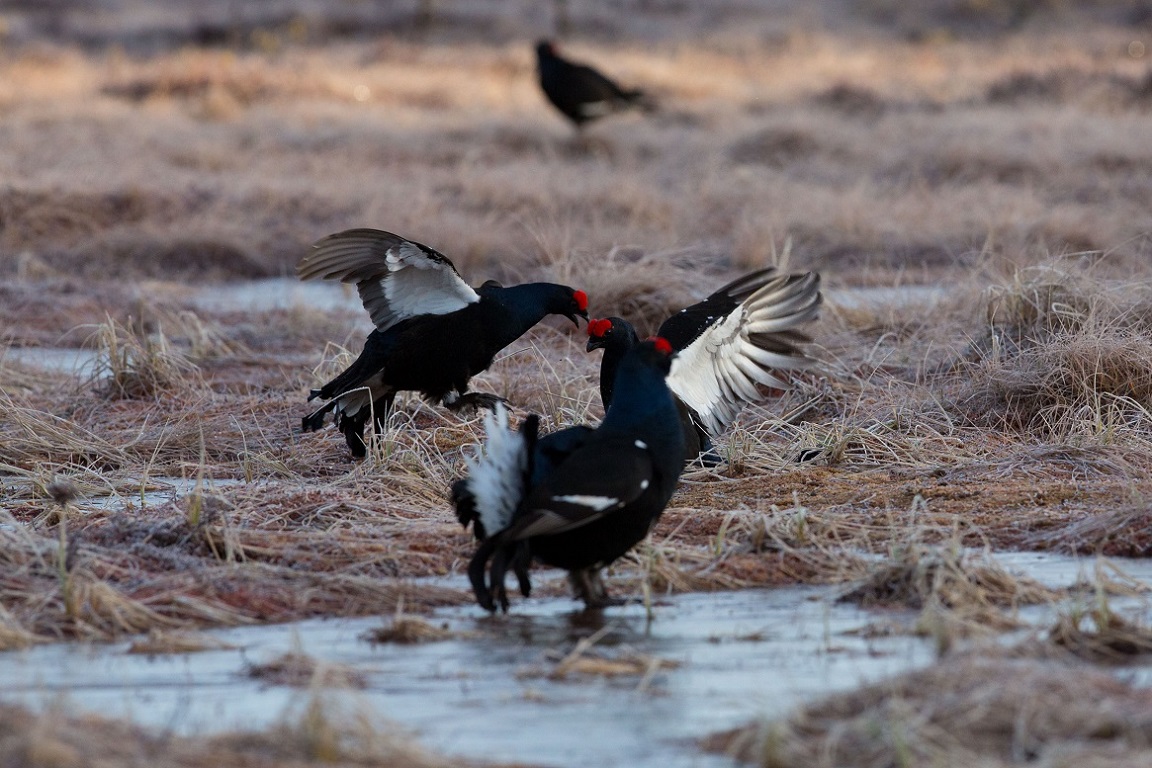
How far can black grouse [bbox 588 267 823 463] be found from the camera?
19.4 feet

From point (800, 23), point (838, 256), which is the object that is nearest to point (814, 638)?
point (838, 256)

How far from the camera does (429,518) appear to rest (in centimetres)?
549

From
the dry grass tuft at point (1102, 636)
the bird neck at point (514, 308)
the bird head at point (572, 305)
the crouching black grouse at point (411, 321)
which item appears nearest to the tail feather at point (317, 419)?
the crouching black grouse at point (411, 321)

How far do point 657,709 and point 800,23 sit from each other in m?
32.7

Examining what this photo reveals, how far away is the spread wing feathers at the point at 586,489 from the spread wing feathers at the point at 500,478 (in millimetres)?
116

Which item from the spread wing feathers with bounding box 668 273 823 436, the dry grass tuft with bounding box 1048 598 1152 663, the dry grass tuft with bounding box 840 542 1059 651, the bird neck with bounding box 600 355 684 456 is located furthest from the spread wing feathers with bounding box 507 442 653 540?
the spread wing feathers with bounding box 668 273 823 436

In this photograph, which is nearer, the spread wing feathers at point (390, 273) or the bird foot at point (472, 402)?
the spread wing feathers at point (390, 273)

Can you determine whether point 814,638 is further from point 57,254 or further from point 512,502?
point 57,254

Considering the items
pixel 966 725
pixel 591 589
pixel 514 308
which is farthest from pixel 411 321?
pixel 966 725

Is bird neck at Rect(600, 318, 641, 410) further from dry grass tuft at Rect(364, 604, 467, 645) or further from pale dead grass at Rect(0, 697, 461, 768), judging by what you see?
pale dead grass at Rect(0, 697, 461, 768)

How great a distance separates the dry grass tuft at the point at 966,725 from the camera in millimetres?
3121

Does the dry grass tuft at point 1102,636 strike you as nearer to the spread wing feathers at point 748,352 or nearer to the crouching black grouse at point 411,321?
the spread wing feathers at point 748,352

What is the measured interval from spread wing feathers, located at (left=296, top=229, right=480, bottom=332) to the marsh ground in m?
0.53

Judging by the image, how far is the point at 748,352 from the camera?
20.0 ft
